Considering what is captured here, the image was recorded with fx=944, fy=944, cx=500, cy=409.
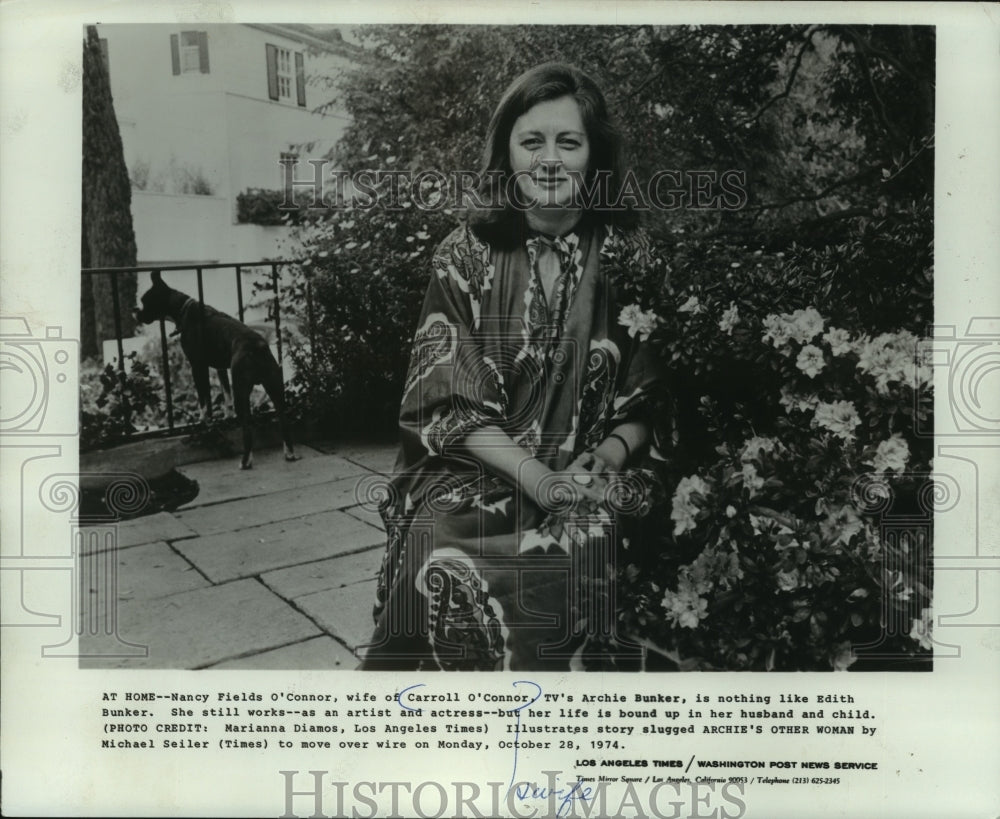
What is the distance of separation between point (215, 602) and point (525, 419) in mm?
813

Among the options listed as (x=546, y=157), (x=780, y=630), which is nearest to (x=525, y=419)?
(x=546, y=157)

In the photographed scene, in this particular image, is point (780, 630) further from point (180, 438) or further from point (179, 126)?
point (179, 126)

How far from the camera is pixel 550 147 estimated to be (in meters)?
2.08

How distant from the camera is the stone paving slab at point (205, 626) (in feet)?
6.95

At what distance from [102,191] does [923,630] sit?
2.09m

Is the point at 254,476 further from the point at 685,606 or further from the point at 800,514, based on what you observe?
the point at 800,514

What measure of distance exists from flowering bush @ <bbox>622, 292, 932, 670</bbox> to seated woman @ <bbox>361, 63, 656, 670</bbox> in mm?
133

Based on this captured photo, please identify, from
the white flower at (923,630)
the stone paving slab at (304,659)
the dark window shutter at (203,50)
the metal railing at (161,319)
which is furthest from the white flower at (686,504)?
the dark window shutter at (203,50)

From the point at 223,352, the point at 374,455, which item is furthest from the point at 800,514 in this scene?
the point at 223,352

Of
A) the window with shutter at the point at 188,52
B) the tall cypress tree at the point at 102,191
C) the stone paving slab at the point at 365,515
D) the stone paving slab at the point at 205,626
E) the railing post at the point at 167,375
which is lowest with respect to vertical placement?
the stone paving slab at the point at 205,626

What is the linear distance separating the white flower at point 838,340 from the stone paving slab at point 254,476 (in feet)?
3.59
